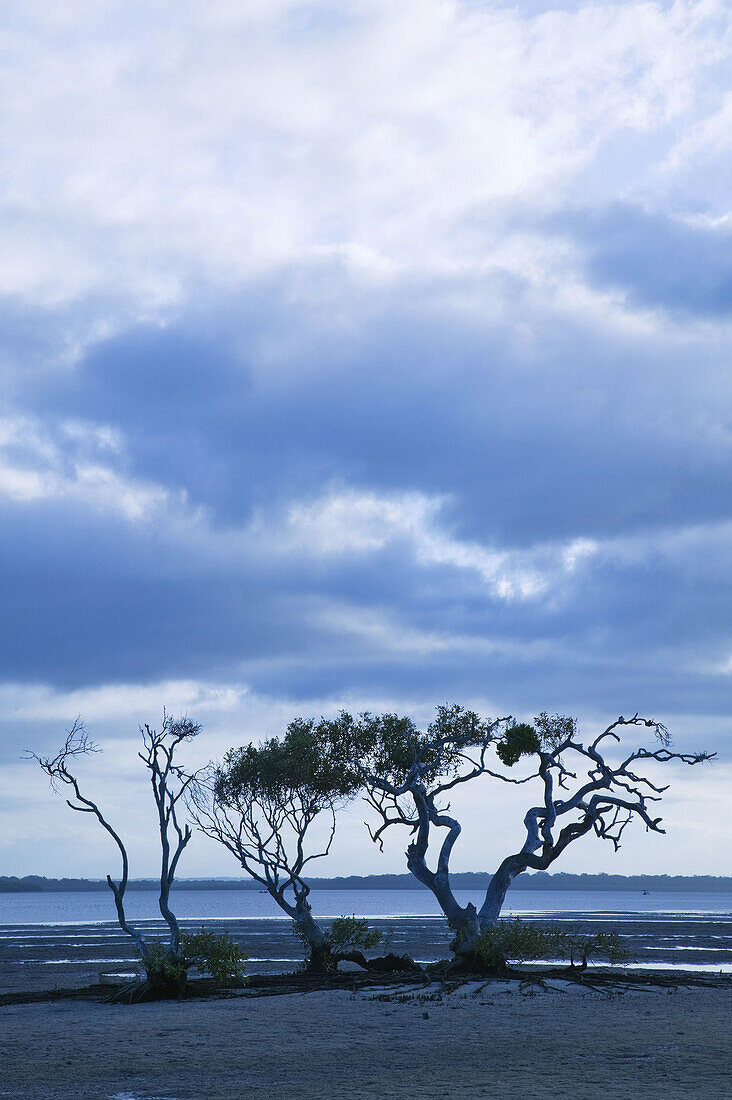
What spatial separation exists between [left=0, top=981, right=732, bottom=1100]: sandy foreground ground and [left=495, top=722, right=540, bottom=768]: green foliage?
23.9ft

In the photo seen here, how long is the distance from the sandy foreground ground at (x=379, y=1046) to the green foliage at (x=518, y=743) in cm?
729

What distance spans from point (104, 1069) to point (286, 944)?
1841 inches

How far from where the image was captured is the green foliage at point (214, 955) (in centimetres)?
2944

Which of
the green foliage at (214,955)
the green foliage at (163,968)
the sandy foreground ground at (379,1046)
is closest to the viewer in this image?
the sandy foreground ground at (379,1046)

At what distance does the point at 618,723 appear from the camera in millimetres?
33531

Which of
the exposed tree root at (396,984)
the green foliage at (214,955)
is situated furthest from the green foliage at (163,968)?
the green foliage at (214,955)

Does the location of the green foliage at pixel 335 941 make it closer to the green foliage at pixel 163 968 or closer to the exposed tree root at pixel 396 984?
the exposed tree root at pixel 396 984

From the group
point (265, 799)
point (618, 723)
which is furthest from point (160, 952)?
point (618, 723)

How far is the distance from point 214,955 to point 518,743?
1104 cm

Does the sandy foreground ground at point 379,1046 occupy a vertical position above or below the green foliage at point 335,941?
below

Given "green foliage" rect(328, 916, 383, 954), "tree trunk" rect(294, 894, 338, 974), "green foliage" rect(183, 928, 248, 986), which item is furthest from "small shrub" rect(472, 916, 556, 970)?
"green foliage" rect(183, 928, 248, 986)

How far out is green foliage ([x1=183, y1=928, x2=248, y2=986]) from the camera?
29.4 m

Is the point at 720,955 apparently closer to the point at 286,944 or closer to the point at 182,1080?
the point at 286,944

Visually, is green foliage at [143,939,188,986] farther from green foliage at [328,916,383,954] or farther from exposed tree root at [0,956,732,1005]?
green foliage at [328,916,383,954]
